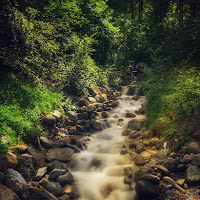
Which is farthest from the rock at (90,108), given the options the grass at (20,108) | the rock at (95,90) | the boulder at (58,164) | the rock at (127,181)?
the rock at (127,181)

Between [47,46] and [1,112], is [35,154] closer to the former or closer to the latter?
[1,112]

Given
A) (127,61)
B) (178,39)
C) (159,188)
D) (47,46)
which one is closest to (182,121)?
(159,188)

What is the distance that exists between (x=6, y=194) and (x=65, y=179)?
1.68 metres

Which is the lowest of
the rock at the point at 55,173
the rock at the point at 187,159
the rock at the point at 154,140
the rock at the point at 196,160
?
the rock at the point at 55,173

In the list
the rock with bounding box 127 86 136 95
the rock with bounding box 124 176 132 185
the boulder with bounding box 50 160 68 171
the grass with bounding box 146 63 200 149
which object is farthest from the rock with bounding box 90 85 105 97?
the rock with bounding box 124 176 132 185

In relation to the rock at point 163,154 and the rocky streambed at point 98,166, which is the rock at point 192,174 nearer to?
the rocky streambed at point 98,166

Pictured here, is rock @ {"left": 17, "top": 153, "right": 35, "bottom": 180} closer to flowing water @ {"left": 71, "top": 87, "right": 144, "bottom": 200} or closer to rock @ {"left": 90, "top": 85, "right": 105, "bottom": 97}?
flowing water @ {"left": 71, "top": 87, "right": 144, "bottom": 200}

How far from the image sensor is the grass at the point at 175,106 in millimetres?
6250

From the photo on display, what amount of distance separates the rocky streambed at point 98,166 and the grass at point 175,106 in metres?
0.42

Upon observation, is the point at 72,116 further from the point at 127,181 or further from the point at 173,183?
the point at 173,183

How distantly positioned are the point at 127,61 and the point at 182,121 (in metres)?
14.5

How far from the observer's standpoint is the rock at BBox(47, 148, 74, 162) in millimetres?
6746

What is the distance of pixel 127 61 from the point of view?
66.8ft

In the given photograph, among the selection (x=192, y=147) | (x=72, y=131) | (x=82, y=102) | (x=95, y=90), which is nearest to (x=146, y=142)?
(x=192, y=147)
